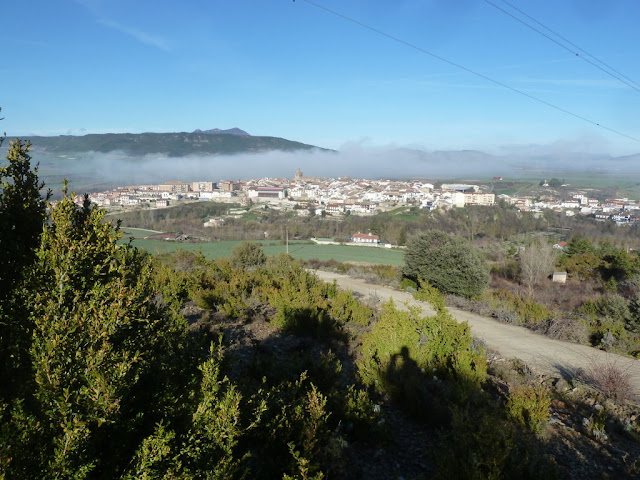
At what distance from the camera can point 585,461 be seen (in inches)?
172

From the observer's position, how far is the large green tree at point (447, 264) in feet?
53.5

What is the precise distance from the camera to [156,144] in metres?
152

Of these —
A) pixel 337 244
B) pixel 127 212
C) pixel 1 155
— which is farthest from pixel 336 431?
pixel 127 212

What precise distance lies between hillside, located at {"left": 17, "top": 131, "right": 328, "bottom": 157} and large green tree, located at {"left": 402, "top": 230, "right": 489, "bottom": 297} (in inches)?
5191

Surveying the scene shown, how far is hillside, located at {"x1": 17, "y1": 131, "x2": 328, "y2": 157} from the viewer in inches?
5177

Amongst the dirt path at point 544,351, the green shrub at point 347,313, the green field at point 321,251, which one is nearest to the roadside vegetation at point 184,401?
the dirt path at point 544,351

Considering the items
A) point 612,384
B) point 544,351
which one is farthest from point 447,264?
point 612,384

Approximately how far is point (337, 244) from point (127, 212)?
26.2m

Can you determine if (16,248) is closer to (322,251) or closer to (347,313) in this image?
(347,313)

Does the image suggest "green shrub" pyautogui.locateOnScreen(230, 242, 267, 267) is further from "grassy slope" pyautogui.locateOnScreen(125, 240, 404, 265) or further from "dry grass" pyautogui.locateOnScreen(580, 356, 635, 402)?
"dry grass" pyautogui.locateOnScreen(580, 356, 635, 402)

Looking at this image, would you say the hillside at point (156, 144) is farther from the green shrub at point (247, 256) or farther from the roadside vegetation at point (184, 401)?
the roadside vegetation at point (184, 401)

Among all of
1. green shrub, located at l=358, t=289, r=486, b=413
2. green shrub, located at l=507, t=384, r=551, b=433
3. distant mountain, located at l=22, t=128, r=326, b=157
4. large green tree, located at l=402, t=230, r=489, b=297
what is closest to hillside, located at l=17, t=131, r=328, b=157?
distant mountain, located at l=22, t=128, r=326, b=157

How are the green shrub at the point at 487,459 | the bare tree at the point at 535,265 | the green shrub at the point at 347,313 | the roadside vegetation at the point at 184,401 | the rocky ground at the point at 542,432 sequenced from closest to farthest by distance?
the roadside vegetation at the point at 184,401, the green shrub at the point at 487,459, the rocky ground at the point at 542,432, the green shrub at the point at 347,313, the bare tree at the point at 535,265

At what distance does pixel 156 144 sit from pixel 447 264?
157m
